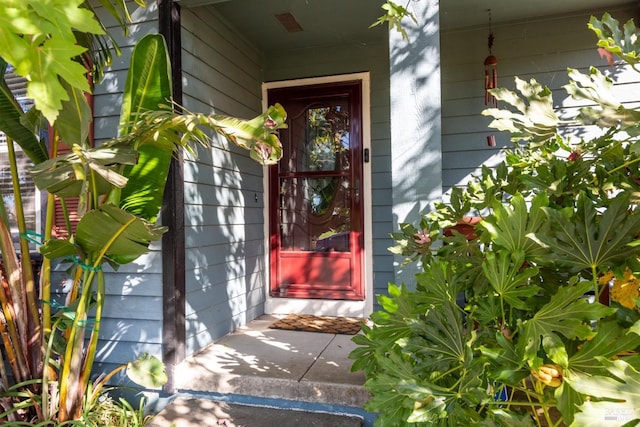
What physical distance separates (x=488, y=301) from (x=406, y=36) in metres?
1.47

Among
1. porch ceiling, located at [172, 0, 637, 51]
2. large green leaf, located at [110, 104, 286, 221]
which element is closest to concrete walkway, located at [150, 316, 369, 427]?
large green leaf, located at [110, 104, 286, 221]

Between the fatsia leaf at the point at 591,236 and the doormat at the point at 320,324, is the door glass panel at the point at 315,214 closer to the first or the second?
the doormat at the point at 320,324

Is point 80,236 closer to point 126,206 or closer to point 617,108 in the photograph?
point 126,206

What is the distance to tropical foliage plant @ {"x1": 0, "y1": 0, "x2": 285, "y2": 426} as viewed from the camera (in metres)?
1.52

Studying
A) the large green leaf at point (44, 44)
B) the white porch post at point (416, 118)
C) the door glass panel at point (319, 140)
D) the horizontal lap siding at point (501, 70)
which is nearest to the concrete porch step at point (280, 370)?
the white porch post at point (416, 118)

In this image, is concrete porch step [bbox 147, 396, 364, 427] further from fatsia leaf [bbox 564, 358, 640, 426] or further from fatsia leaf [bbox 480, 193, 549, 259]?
fatsia leaf [bbox 564, 358, 640, 426]

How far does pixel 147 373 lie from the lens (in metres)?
2.13

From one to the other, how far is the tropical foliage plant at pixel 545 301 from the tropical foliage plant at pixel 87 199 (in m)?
0.86

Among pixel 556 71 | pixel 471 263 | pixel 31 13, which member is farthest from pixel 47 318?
pixel 556 71

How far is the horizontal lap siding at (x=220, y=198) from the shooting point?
283 centimetres

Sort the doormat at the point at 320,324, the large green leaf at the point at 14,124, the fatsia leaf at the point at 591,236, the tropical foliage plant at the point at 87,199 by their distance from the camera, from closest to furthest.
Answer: the fatsia leaf at the point at 591,236, the tropical foliage plant at the point at 87,199, the large green leaf at the point at 14,124, the doormat at the point at 320,324

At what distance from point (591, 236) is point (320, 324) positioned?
2754 mm

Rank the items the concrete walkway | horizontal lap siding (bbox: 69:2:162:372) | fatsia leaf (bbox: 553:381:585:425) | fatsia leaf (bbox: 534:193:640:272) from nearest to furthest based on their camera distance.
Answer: fatsia leaf (bbox: 553:381:585:425), fatsia leaf (bbox: 534:193:640:272), the concrete walkway, horizontal lap siding (bbox: 69:2:162:372)

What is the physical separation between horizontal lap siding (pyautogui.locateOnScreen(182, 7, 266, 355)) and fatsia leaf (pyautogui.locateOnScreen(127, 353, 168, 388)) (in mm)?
541
